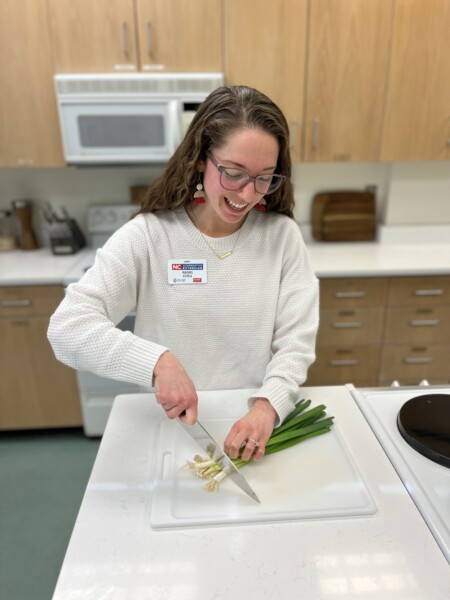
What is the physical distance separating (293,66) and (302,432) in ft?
6.20

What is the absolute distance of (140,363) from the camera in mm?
925

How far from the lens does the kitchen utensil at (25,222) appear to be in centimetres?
253

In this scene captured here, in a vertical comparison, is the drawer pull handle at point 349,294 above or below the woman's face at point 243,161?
below

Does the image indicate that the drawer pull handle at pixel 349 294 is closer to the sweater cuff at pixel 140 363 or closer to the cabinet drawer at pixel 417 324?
the cabinet drawer at pixel 417 324

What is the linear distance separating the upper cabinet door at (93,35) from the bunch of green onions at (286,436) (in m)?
1.86

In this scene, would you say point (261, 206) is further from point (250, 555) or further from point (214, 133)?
point (250, 555)

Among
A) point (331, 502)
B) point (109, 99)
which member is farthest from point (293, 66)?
point (331, 502)

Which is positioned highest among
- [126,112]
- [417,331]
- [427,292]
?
[126,112]

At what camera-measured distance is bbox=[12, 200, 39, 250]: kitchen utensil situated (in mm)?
2527

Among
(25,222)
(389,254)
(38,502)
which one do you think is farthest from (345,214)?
(38,502)

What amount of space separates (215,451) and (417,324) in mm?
1809

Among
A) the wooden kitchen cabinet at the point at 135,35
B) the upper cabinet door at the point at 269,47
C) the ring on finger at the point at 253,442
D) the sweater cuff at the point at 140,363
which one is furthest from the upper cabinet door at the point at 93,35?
the ring on finger at the point at 253,442

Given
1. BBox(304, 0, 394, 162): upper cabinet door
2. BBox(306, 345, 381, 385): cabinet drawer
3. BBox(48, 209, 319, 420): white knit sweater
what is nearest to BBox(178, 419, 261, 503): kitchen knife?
BBox(48, 209, 319, 420): white knit sweater

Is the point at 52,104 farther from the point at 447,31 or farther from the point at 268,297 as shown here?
the point at 447,31
